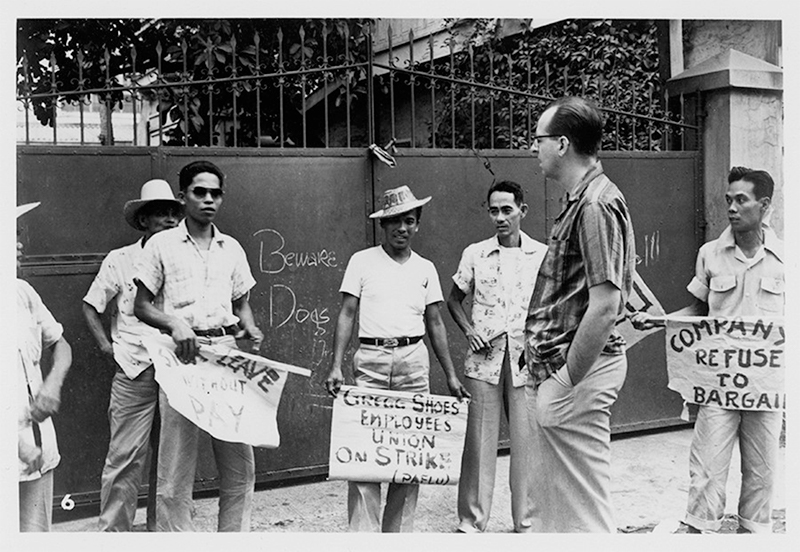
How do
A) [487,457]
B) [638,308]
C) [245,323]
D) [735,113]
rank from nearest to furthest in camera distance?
1. [245,323]
2. [487,457]
3. [638,308]
4. [735,113]

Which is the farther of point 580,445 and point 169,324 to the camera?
point 169,324

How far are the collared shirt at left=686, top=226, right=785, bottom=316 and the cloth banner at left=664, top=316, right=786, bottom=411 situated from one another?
Result: 0.08m

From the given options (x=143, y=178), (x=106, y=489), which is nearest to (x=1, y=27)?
(x=143, y=178)

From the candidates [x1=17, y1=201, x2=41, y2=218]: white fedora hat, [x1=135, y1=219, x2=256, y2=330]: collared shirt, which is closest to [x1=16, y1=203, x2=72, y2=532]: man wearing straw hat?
[x1=135, y1=219, x2=256, y2=330]: collared shirt

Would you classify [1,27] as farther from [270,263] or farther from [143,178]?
[270,263]

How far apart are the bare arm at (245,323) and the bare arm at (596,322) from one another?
194cm

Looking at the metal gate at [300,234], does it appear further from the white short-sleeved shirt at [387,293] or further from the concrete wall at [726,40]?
the white short-sleeved shirt at [387,293]

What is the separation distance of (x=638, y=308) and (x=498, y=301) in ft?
3.01

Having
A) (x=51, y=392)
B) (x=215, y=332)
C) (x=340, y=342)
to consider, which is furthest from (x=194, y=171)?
(x=51, y=392)

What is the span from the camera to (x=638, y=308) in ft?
17.9

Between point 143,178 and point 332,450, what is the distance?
6.99 ft

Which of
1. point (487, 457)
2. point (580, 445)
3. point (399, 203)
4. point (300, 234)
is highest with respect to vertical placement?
point (399, 203)

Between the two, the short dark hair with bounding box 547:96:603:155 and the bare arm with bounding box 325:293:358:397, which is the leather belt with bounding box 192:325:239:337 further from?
the short dark hair with bounding box 547:96:603:155

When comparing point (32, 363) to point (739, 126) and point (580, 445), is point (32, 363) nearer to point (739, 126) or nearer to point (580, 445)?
point (580, 445)
